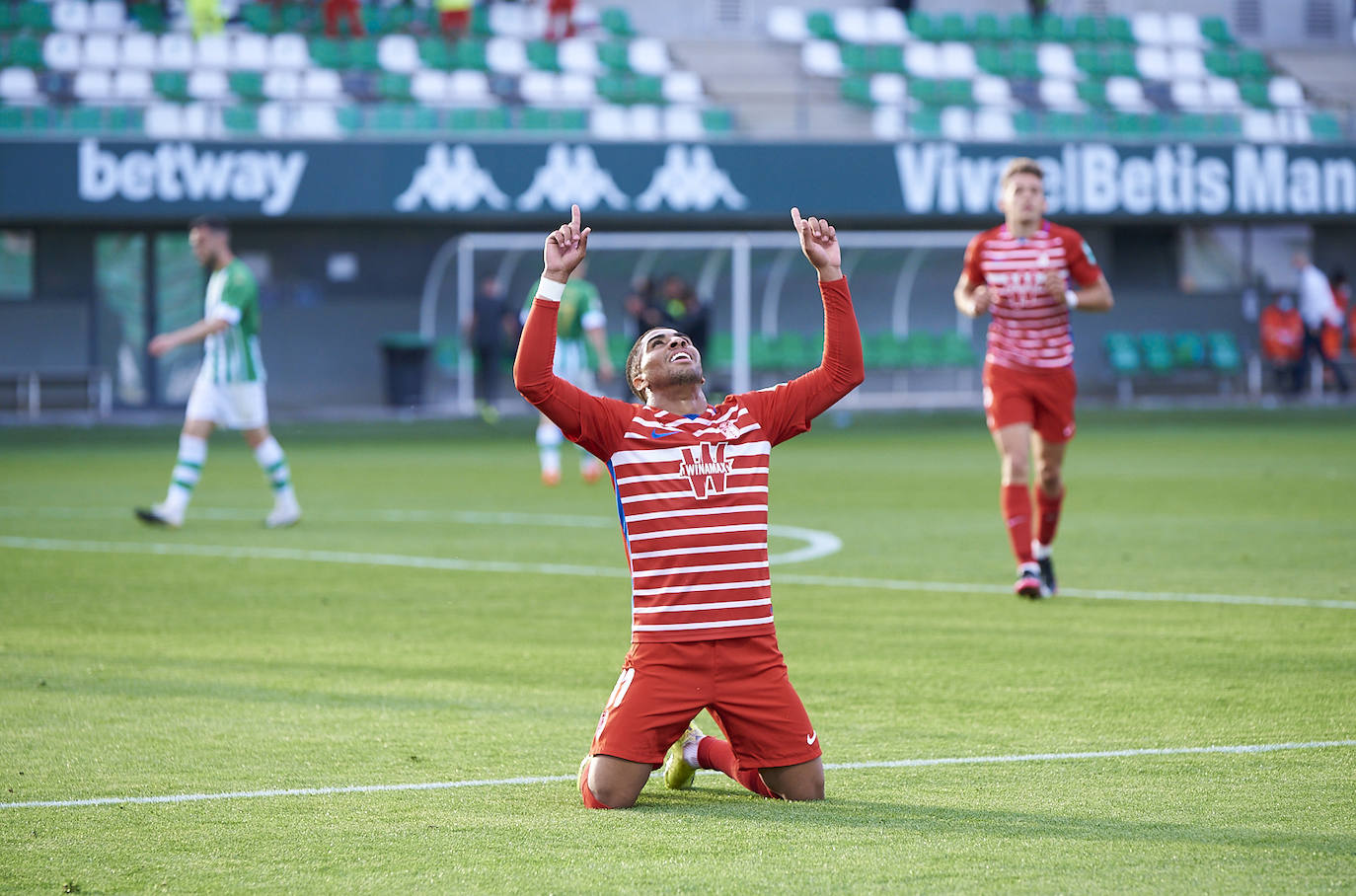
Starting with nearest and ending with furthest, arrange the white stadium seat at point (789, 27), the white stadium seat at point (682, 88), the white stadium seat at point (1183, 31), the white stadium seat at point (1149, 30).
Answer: the white stadium seat at point (682, 88) → the white stadium seat at point (789, 27) → the white stadium seat at point (1149, 30) → the white stadium seat at point (1183, 31)

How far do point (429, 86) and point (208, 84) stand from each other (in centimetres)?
339

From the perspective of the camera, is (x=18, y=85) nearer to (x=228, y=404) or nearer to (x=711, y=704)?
(x=228, y=404)

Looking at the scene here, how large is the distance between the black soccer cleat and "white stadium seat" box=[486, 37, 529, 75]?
877 inches

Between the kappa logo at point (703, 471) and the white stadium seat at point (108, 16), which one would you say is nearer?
the kappa logo at point (703, 471)

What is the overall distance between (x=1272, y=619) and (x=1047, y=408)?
1617 millimetres

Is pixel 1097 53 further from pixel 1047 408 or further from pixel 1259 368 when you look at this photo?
pixel 1047 408

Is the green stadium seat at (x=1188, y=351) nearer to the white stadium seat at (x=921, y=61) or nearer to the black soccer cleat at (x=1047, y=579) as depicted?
the white stadium seat at (x=921, y=61)

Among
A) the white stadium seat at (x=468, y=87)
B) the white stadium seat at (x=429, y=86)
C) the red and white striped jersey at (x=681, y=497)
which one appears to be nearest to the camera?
the red and white striped jersey at (x=681, y=497)

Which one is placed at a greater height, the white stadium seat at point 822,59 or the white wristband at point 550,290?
the white stadium seat at point 822,59

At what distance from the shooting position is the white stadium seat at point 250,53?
2833 cm

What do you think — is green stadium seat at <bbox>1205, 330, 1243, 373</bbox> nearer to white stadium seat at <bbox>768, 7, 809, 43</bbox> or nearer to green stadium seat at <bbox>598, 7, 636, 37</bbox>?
white stadium seat at <bbox>768, 7, 809, 43</bbox>

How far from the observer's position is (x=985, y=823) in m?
4.53

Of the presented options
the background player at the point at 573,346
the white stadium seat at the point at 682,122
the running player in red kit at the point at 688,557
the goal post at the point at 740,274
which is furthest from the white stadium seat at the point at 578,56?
the running player in red kit at the point at 688,557

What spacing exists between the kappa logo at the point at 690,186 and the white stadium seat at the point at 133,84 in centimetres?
753
